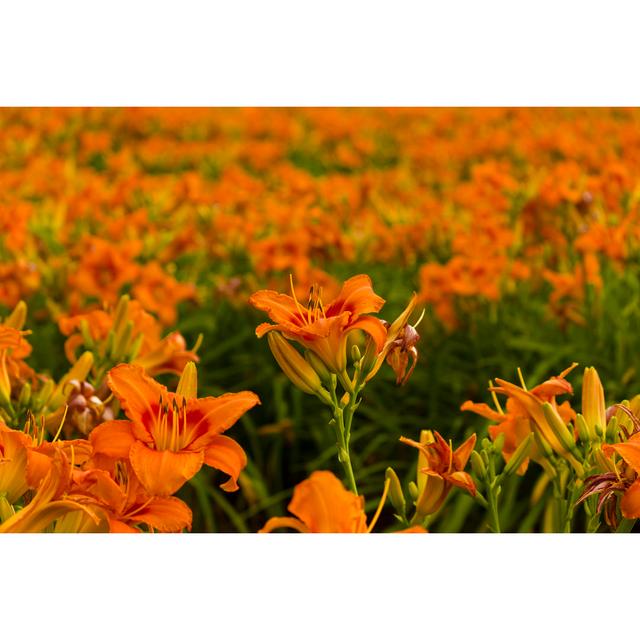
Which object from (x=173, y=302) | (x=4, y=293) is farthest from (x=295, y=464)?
(x=4, y=293)

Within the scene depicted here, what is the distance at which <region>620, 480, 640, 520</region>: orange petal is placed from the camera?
678mm

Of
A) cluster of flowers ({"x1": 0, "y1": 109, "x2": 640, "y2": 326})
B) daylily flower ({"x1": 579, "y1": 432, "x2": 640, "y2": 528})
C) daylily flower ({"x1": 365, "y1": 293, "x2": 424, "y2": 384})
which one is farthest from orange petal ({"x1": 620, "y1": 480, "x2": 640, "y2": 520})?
cluster of flowers ({"x1": 0, "y1": 109, "x2": 640, "y2": 326})

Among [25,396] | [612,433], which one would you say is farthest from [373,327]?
[25,396]

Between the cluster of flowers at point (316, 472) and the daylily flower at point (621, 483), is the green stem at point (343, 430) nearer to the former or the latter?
the cluster of flowers at point (316, 472)

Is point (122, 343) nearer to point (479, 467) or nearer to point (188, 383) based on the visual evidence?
point (188, 383)

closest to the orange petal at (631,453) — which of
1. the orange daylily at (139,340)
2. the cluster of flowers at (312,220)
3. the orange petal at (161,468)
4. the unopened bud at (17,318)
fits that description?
the orange petal at (161,468)

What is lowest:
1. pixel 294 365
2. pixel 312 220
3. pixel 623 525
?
pixel 623 525

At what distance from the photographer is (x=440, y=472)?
750 mm

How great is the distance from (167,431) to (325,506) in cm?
16

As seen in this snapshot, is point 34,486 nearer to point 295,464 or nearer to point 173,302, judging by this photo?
point 173,302

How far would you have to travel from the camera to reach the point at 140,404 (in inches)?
28.5

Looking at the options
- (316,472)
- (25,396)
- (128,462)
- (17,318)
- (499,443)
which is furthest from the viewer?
(17,318)
